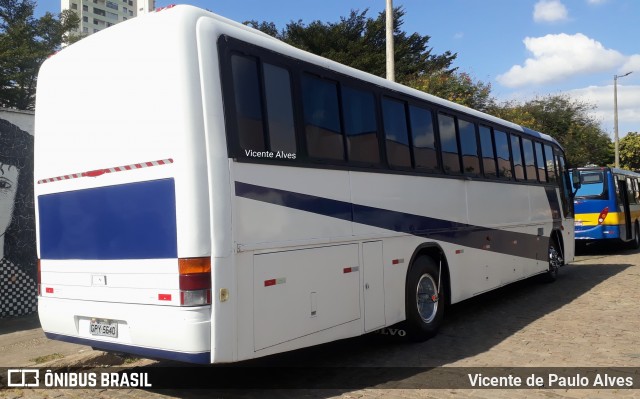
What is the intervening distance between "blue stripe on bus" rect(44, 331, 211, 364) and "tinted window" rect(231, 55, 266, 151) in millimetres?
1696

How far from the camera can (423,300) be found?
6977 millimetres

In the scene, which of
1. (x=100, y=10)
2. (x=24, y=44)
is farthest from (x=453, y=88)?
(x=100, y=10)

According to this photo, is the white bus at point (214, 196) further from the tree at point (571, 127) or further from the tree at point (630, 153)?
the tree at point (630, 153)

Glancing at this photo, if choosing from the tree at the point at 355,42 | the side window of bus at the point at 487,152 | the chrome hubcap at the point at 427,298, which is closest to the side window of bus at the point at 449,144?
the side window of bus at the point at 487,152

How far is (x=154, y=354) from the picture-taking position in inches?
170

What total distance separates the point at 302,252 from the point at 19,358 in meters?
3.91

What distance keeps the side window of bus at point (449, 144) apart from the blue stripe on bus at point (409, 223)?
2.75ft

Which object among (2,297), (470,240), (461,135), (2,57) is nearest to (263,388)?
(470,240)

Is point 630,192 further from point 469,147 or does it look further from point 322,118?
point 322,118

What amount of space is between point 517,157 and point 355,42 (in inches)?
1139

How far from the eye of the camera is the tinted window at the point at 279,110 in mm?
4797

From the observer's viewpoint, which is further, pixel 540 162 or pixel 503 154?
pixel 540 162

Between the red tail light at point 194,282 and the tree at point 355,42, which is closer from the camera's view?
the red tail light at point 194,282

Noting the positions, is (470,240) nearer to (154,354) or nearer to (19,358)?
(154,354)
